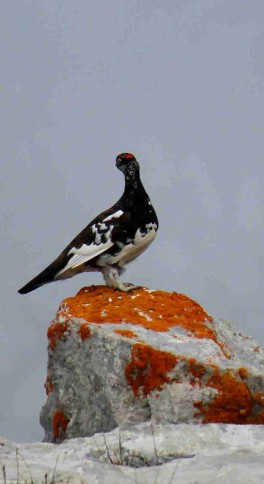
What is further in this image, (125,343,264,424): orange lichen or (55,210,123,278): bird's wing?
(55,210,123,278): bird's wing

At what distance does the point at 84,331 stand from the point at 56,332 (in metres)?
0.52

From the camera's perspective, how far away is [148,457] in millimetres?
7914

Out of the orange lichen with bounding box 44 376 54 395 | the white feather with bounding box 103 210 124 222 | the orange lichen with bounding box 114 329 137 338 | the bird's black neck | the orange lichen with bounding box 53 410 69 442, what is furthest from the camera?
the bird's black neck

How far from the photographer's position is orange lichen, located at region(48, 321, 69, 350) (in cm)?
1062

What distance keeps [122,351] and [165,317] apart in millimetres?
1022

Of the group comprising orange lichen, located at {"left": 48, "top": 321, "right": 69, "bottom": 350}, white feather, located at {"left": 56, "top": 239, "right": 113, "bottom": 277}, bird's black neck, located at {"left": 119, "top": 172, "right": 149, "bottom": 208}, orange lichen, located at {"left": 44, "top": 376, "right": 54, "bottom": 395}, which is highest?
bird's black neck, located at {"left": 119, "top": 172, "right": 149, "bottom": 208}

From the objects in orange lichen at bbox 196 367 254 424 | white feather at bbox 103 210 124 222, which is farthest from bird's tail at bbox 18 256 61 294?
orange lichen at bbox 196 367 254 424

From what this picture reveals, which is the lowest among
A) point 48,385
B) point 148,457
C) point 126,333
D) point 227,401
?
point 148,457

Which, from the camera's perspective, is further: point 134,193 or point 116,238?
point 134,193

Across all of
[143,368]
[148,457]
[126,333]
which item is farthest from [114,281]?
[148,457]

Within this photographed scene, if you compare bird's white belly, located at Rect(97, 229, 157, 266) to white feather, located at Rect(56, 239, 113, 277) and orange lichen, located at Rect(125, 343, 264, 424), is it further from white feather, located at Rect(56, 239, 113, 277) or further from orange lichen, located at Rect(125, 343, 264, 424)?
orange lichen, located at Rect(125, 343, 264, 424)

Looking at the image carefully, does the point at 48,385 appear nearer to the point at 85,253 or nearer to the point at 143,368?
the point at 143,368

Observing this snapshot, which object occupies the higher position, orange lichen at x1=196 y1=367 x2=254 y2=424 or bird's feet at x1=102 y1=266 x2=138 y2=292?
bird's feet at x1=102 y1=266 x2=138 y2=292

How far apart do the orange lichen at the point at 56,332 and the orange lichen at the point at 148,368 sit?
1110mm
